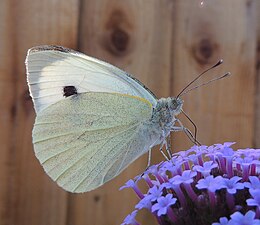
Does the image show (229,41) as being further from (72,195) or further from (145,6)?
(72,195)

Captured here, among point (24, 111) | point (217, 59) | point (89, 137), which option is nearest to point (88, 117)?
point (89, 137)

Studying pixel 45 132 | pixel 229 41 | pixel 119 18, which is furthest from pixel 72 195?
pixel 229 41

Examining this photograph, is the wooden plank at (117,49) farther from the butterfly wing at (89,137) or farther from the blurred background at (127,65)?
the butterfly wing at (89,137)

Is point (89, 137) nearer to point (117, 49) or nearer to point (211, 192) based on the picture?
point (117, 49)

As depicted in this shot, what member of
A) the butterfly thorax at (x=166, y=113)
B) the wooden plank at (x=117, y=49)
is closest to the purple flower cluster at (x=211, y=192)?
the butterfly thorax at (x=166, y=113)

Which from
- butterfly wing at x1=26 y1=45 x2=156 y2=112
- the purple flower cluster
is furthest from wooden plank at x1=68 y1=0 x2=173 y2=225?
the purple flower cluster
